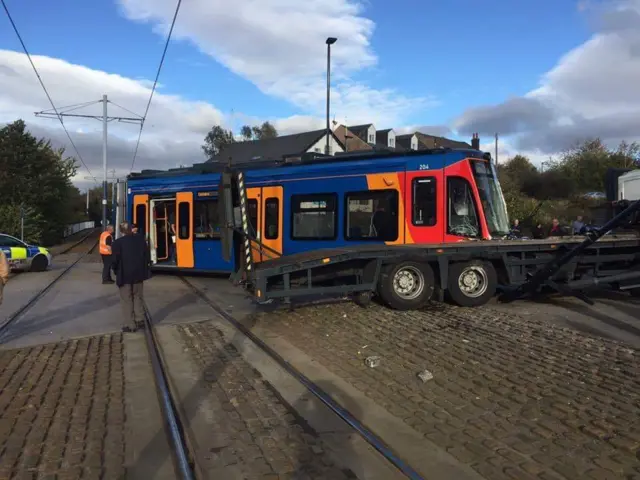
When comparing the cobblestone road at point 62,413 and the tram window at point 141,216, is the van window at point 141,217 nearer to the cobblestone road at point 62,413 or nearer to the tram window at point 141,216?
the tram window at point 141,216

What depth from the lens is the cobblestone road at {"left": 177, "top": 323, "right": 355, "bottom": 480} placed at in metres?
3.80

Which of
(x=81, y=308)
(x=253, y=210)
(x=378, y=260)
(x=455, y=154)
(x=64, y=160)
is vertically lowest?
(x=81, y=308)

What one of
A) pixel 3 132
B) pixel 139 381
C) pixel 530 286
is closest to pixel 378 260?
pixel 530 286

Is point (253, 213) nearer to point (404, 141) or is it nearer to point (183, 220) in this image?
point (183, 220)

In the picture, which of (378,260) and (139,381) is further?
(378,260)

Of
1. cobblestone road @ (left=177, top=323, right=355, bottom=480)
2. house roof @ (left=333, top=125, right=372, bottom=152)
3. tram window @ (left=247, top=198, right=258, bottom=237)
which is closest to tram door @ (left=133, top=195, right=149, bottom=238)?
tram window @ (left=247, top=198, right=258, bottom=237)

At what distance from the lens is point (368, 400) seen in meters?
5.24

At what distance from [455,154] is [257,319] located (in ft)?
15.9

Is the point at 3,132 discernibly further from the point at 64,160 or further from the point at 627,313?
the point at 627,313

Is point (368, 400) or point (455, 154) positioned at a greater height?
A: point (455, 154)

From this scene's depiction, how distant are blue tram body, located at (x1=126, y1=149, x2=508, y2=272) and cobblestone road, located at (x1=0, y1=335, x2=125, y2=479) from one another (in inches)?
179

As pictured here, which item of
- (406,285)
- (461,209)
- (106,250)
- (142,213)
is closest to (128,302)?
(406,285)

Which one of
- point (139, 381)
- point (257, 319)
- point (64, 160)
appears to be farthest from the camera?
point (64, 160)

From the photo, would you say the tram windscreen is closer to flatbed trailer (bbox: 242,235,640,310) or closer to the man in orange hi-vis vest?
flatbed trailer (bbox: 242,235,640,310)
